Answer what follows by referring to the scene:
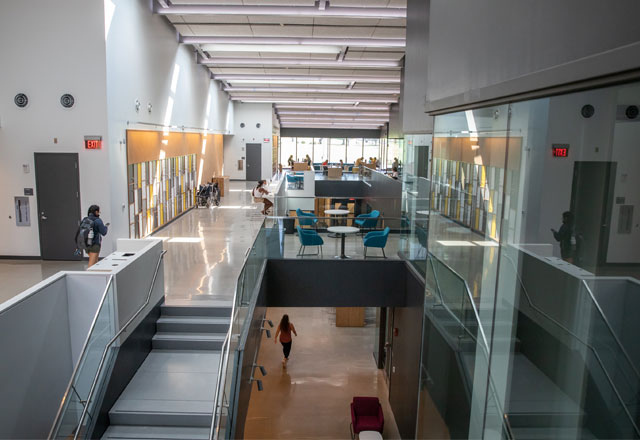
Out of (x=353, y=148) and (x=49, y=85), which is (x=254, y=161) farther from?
(x=49, y=85)

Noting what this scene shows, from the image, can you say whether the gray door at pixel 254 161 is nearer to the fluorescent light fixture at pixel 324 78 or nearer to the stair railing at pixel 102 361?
the fluorescent light fixture at pixel 324 78

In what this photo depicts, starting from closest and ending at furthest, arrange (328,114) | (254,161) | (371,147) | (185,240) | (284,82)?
(185,240), (284,82), (254,161), (328,114), (371,147)

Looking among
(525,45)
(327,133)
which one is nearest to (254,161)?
(327,133)

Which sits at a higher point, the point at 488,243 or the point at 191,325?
the point at 488,243

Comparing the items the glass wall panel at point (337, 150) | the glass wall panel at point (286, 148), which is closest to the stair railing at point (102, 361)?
the glass wall panel at point (286, 148)

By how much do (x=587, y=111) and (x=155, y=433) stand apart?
20.4ft

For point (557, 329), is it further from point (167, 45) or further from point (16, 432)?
point (167, 45)

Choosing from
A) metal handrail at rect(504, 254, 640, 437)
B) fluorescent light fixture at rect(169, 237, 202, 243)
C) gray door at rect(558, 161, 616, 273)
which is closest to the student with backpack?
fluorescent light fixture at rect(169, 237, 202, 243)

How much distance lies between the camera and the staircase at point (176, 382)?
647 cm

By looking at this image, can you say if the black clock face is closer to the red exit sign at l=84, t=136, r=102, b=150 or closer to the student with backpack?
the student with backpack

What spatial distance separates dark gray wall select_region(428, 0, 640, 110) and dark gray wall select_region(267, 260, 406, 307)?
681cm

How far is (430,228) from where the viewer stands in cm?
502

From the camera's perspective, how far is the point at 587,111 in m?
2.07

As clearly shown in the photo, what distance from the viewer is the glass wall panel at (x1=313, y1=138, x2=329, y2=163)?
45906mm
